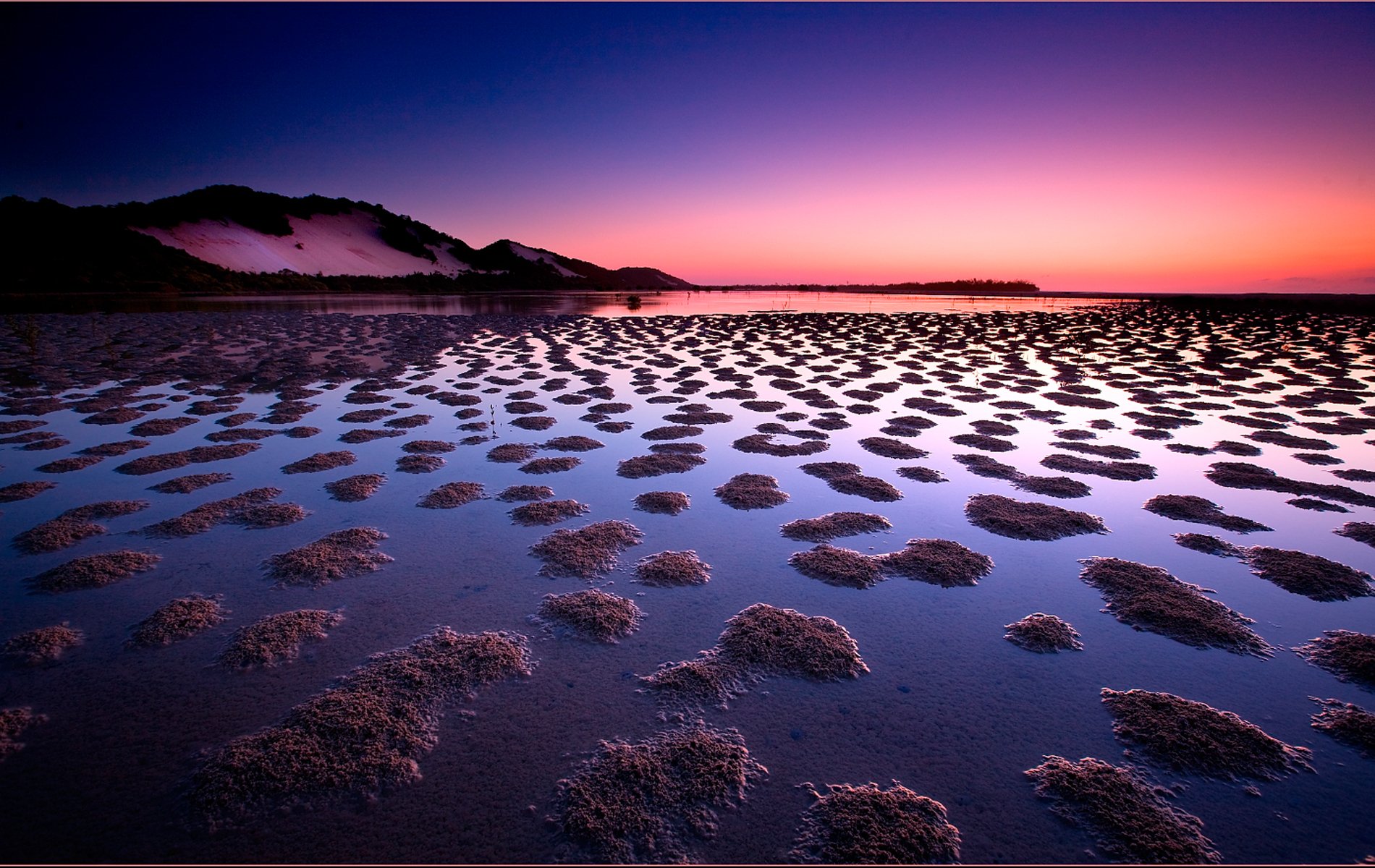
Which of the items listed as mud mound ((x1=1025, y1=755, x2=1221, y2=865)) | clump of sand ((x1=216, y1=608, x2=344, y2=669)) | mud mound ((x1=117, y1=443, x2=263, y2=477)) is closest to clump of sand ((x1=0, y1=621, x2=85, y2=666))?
clump of sand ((x1=216, y1=608, x2=344, y2=669))

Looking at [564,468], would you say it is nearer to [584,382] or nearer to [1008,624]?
[1008,624]

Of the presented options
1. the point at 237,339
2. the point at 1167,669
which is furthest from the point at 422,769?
the point at 237,339

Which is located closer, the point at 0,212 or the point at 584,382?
the point at 584,382

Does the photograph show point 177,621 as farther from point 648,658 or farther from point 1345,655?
point 1345,655

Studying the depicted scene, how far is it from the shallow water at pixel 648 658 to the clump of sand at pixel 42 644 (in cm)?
11

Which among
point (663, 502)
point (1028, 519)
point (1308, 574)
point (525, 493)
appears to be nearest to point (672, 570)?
point (663, 502)

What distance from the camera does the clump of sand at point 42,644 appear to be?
4.34m

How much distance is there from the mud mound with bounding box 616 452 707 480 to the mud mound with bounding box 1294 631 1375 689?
726cm

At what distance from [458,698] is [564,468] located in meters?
5.57

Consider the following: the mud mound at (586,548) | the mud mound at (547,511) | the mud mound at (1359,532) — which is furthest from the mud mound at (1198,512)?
the mud mound at (547,511)

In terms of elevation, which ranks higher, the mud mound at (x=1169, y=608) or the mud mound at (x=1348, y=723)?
the mud mound at (x=1169, y=608)

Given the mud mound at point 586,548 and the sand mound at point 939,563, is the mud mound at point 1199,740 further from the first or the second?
the mud mound at point 586,548

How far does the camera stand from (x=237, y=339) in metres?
26.0

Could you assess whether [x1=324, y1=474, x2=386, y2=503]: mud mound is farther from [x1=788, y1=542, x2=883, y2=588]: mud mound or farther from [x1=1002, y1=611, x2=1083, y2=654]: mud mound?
[x1=1002, y1=611, x2=1083, y2=654]: mud mound
